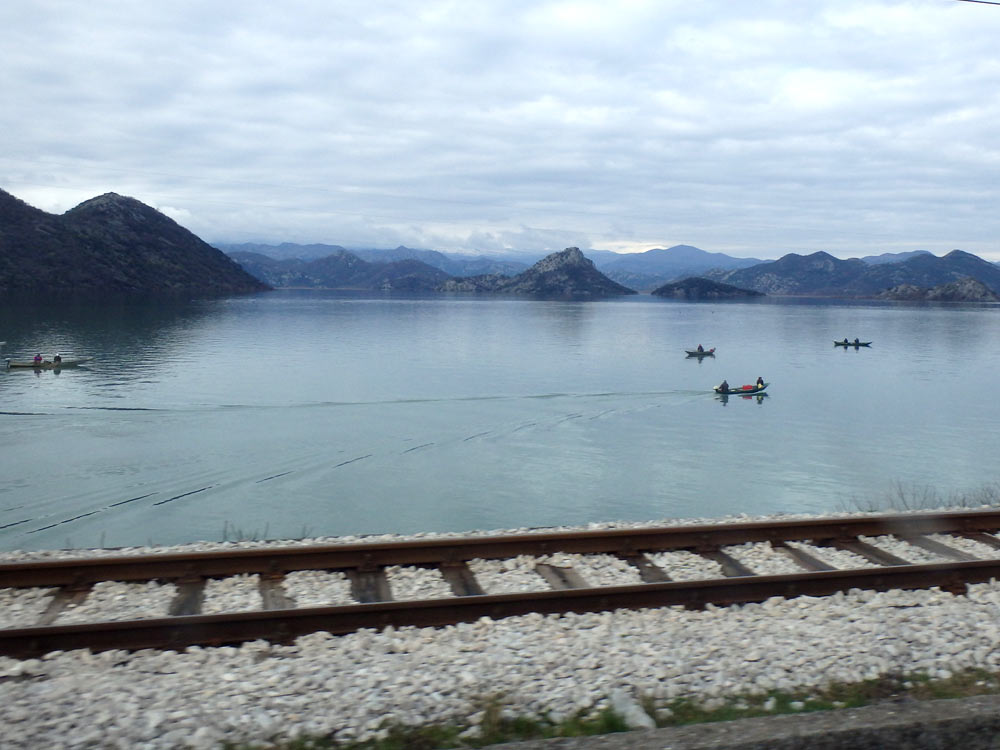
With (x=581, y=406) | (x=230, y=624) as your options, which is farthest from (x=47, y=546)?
(x=581, y=406)

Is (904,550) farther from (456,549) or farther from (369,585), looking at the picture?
(369,585)

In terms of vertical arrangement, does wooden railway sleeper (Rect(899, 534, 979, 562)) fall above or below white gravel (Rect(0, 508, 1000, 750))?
below

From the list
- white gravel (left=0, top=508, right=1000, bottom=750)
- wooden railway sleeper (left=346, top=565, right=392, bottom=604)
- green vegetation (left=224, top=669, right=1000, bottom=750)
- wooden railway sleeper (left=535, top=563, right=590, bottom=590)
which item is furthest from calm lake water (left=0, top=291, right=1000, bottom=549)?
green vegetation (left=224, top=669, right=1000, bottom=750)

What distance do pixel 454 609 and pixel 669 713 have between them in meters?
2.68

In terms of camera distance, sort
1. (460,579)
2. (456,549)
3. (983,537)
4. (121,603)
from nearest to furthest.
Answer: (121,603), (460,579), (456,549), (983,537)

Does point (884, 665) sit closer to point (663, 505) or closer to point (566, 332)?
point (663, 505)

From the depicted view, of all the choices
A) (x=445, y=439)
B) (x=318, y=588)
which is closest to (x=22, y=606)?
(x=318, y=588)

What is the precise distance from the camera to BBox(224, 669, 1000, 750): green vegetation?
5926mm

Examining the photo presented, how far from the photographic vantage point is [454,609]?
27.4 feet

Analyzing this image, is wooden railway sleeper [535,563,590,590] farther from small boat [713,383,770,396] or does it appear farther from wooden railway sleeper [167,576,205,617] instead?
small boat [713,383,770,396]

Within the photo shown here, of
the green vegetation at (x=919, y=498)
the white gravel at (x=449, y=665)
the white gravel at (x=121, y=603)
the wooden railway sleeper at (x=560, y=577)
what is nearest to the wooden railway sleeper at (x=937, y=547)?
the white gravel at (x=449, y=665)

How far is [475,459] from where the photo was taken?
26.9 meters

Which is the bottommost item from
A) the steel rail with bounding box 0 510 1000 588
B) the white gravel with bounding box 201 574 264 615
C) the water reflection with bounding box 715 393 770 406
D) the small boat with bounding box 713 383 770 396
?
the water reflection with bounding box 715 393 770 406

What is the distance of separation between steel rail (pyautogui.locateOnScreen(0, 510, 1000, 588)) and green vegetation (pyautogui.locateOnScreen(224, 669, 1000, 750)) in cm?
366
